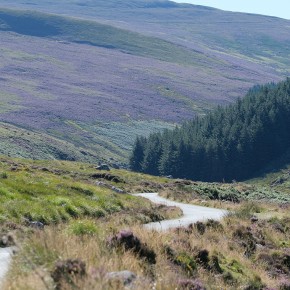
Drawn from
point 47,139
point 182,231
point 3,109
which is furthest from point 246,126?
point 182,231

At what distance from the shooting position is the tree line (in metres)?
124

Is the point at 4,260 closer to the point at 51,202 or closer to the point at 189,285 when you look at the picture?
the point at 189,285

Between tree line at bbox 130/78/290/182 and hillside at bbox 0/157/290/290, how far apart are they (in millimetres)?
94457

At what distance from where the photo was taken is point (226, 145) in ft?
415

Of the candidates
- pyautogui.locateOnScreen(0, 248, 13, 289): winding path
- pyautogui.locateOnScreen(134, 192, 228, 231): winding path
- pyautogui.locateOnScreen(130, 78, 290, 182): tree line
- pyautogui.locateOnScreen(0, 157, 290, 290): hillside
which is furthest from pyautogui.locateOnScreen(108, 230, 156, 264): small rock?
pyautogui.locateOnScreen(130, 78, 290, 182): tree line

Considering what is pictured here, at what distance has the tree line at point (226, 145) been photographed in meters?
124

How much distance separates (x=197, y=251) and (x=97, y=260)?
4.91 meters

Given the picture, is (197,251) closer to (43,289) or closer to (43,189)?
(43,289)

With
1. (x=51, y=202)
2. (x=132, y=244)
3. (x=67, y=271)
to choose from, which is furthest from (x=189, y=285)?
(x=51, y=202)

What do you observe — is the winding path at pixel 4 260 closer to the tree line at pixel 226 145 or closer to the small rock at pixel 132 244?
the small rock at pixel 132 244

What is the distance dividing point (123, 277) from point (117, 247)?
276 cm

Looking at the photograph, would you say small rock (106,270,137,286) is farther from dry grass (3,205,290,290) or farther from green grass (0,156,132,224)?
green grass (0,156,132,224)

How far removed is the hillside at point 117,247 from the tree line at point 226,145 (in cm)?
9446

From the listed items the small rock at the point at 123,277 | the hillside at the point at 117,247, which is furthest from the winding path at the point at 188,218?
the small rock at the point at 123,277
